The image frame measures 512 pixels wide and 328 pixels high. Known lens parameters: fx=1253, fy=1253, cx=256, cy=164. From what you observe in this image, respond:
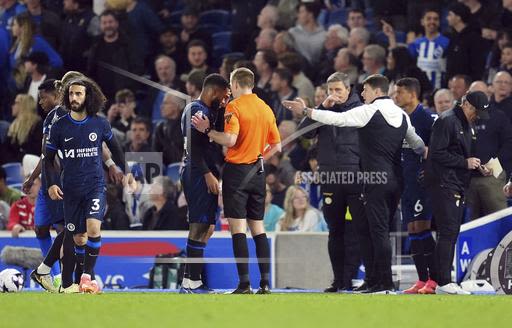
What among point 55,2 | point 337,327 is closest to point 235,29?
point 55,2

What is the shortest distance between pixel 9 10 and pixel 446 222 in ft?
34.2

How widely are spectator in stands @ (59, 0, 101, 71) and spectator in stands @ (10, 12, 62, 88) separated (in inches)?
13.0

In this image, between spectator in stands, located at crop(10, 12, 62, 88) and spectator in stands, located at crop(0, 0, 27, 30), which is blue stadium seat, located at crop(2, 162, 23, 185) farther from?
spectator in stands, located at crop(0, 0, 27, 30)

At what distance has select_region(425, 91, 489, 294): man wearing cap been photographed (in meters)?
12.2

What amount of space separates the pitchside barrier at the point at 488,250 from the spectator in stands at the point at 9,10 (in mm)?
9328

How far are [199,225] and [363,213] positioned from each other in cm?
170

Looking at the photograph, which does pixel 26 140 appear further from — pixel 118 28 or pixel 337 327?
pixel 337 327

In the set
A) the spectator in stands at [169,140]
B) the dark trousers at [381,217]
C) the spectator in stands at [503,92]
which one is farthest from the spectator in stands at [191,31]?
the dark trousers at [381,217]

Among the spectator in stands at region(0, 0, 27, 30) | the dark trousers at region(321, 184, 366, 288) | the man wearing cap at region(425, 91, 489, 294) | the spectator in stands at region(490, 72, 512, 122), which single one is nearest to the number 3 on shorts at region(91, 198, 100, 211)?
the dark trousers at region(321, 184, 366, 288)

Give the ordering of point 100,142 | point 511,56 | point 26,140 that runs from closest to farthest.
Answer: point 100,142
point 511,56
point 26,140

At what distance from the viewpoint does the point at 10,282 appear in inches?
490

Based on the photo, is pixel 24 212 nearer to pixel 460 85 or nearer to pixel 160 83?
pixel 160 83

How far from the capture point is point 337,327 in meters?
8.21

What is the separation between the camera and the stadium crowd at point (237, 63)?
51.6 feet
